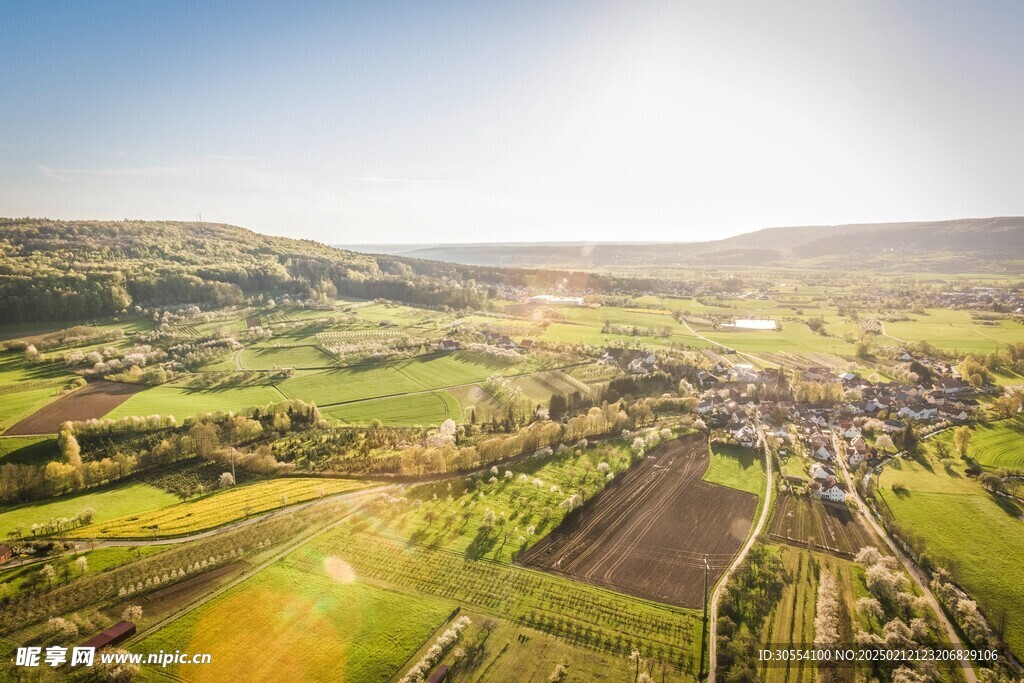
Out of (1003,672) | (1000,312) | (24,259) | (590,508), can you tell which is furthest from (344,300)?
(1000,312)

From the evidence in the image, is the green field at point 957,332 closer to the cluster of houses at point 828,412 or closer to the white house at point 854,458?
the cluster of houses at point 828,412

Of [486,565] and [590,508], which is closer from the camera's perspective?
[486,565]

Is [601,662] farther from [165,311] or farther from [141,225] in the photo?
[141,225]

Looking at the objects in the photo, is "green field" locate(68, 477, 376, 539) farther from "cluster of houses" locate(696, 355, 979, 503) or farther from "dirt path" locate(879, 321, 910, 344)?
"dirt path" locate(879, 321, 910, 344)

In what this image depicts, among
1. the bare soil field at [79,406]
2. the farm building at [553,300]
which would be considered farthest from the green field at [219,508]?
the farm building at [553,300]

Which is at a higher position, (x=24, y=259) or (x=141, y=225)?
(x=141, y=225)

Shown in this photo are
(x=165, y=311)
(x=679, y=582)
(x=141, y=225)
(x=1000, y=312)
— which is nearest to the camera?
(x=679, y=582)

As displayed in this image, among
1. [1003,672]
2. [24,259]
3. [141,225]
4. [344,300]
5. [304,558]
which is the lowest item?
[1003,672]
